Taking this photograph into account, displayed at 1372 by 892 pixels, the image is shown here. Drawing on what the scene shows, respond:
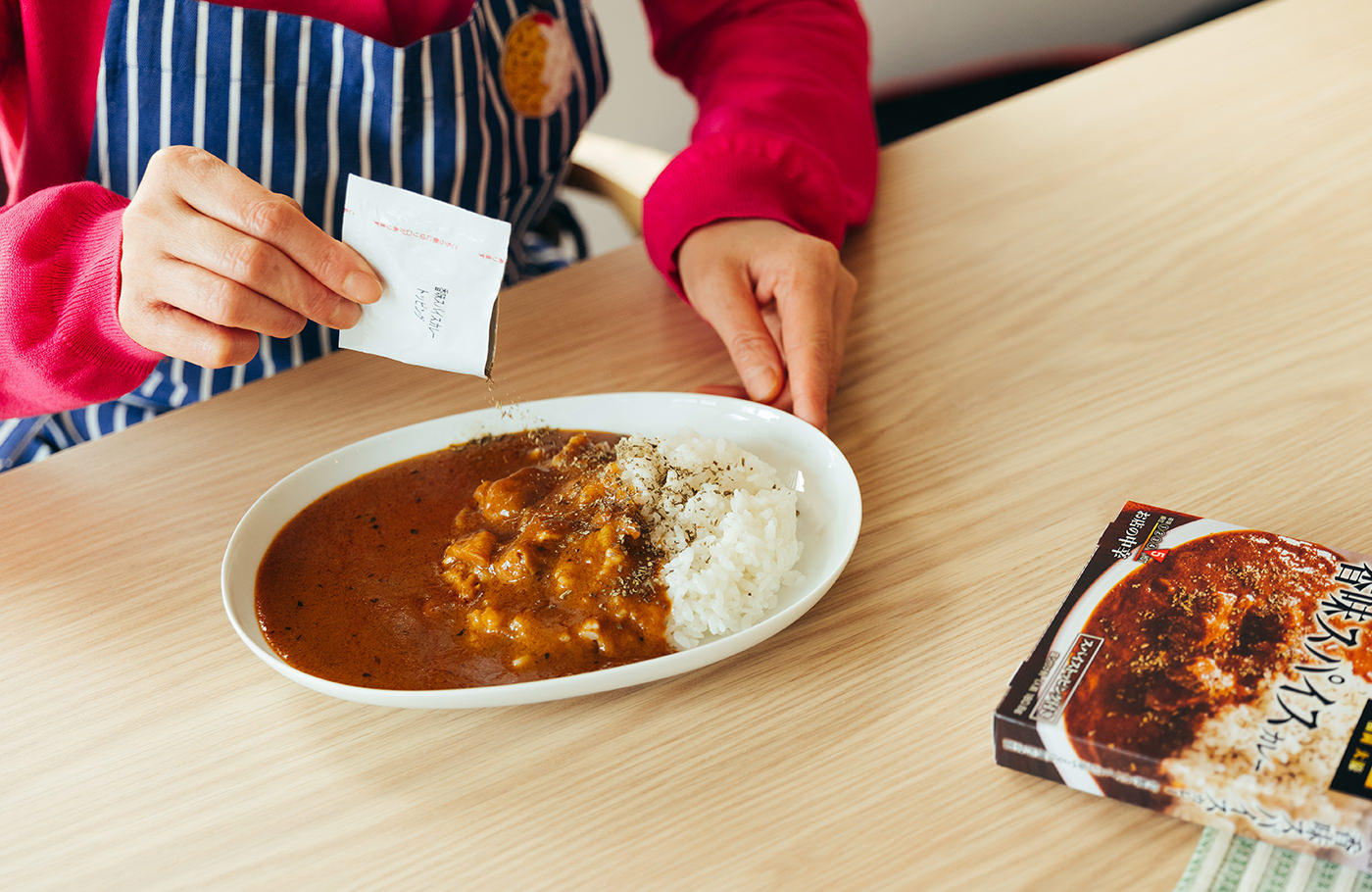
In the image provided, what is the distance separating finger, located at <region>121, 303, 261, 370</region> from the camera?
970 mm

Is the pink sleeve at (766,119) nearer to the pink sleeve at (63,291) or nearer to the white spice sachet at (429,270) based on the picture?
the white spice sachet at (429,270)

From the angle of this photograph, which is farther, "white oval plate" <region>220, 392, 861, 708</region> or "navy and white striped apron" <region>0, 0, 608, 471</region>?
"navy and white striped apron" <region>0, 0, 608, 471</region>

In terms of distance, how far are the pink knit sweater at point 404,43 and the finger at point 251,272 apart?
12cm

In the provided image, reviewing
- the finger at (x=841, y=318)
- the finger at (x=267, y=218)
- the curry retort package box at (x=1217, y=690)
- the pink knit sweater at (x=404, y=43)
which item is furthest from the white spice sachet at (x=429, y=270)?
the curry retort package box at (x=1217, y=690)

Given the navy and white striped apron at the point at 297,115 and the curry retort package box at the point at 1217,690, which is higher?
the navy and white striped apron at the point at 297,115

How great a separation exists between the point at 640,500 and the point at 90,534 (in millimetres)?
601

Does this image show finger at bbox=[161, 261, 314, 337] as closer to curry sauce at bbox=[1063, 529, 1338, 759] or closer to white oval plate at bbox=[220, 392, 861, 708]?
white oval plate at bbox=[220, 392, 861, 708]

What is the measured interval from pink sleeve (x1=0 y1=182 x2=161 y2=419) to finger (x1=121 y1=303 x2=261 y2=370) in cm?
6

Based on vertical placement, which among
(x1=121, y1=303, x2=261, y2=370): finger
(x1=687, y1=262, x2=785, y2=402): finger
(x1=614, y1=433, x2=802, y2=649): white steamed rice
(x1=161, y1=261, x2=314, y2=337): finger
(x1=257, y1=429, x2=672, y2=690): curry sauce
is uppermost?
(x1=161, y1=261, x2=314, y2=337): finger

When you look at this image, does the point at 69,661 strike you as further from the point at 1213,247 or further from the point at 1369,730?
the point at 1213,247

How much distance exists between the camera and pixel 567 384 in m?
1.25

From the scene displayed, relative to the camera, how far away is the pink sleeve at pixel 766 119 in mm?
1310

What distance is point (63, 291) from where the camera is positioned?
1050 millimetres

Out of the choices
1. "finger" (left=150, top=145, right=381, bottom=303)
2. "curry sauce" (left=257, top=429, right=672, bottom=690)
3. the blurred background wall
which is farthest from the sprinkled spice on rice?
the blurred background wall
